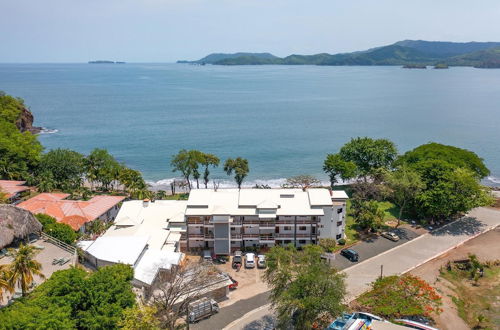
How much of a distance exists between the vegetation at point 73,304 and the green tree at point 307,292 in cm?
1079


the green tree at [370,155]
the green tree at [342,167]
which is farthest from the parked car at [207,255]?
the green tree at [370,155]

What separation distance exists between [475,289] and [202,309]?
26.0 meters

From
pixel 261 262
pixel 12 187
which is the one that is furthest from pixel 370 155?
pixel 12 187

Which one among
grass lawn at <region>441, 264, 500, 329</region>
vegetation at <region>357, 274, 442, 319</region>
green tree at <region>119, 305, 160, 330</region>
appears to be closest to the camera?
green tree at <region>119, 305, 160, 330</region>

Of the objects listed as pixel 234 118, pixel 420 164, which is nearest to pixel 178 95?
pixel 234 118

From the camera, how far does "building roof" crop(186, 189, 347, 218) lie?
43.5 metres

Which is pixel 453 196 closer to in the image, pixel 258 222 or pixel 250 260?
pixel 258 222

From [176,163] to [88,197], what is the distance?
48.4 ft

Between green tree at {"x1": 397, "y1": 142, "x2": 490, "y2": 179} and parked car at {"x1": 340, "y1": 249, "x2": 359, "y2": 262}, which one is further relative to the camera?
green tree at {"x1": 397, "y1": 142, "x2": 490, "y2": 179}

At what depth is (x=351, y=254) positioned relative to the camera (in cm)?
4159

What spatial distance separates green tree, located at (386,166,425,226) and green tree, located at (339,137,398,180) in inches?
517

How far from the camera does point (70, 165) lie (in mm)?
62906

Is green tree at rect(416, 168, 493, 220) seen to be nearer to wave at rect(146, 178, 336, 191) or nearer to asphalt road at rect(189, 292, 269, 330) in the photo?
wave at rect(146, 178, 336, 191)

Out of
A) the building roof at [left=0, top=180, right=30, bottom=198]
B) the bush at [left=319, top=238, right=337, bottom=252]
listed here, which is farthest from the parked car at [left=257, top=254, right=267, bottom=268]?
the building roof at [left=0, top=180, right=30, bottom=198]
